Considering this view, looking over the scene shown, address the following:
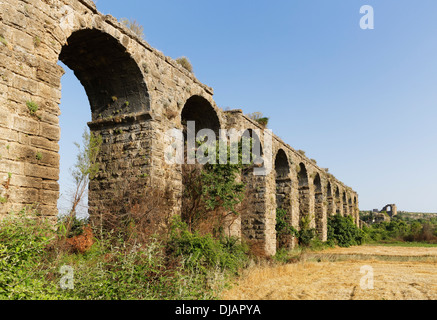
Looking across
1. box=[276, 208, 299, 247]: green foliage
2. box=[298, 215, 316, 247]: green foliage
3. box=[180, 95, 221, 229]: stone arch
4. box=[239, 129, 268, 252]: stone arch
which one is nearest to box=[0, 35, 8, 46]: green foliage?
box=[180, 95, 221, 229]: stone arch

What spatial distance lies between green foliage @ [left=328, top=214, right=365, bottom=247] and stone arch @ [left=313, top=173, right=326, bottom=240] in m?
0.96

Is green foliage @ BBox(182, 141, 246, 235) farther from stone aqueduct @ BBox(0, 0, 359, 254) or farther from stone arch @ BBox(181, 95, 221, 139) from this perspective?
stone arch @ BBox(181, 95, 221, 139)

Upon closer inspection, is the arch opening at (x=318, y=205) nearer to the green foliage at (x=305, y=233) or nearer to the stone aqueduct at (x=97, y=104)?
the green foliage at (x=305, y=233)

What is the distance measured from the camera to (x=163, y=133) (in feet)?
28.7

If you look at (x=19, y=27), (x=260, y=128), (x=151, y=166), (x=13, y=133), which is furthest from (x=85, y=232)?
(x=260, y=128)

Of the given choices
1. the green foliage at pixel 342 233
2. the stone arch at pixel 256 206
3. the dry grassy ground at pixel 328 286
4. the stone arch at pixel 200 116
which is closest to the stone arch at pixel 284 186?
the stone arch at pixel 256 206

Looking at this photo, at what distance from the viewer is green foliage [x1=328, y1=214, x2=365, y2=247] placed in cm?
2284

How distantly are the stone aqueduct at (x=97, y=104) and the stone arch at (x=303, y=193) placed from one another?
5.44 metres

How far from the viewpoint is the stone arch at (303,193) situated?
20.0 metres

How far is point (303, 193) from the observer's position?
66.7ft

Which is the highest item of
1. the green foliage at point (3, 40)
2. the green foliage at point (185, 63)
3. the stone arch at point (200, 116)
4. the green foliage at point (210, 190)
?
the green foliage at point (185, 63)

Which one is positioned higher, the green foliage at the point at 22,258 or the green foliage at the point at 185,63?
the green foliage at the point at 185,63

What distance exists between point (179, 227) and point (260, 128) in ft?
23.3

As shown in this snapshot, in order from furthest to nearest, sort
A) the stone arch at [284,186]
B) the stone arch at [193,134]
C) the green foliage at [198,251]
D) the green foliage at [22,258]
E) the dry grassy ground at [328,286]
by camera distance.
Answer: the stone arch at [284,186] → the stone arch at [193,134] → the green foliage at [198,251] → the dry grassy ground at [328,286] → the green foliage at [22,258]
